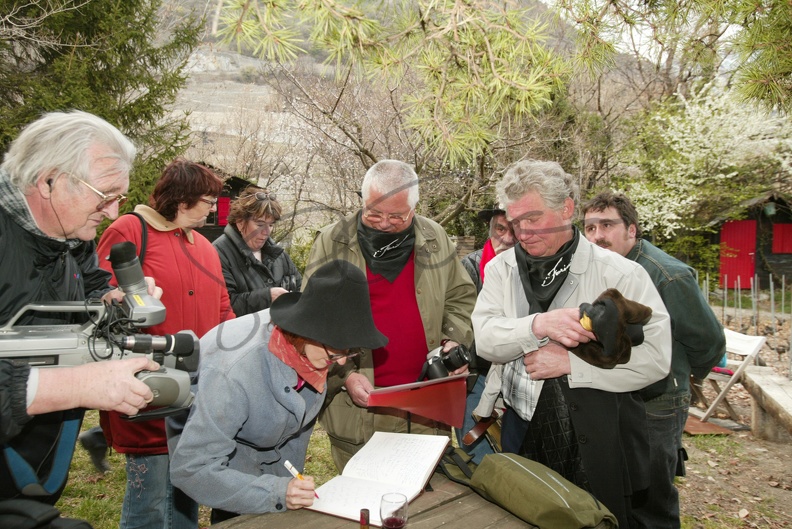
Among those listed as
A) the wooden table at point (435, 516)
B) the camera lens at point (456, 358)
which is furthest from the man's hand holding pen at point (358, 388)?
the wooden table at point (435, 516)

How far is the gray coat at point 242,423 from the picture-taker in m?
1.86

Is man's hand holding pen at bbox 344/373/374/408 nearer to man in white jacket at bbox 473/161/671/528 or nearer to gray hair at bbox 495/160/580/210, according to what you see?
man in white jacket at bbox 473/161/671/528

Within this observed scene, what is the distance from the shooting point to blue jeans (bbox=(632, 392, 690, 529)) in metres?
2.72

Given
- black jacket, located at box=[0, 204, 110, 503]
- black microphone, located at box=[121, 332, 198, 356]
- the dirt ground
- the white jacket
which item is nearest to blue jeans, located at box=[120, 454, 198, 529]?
black jacket, located at box=[0, 204, 110, 503]

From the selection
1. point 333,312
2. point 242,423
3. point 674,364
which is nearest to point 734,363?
point 674,364

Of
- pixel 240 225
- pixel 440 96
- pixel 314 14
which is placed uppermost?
pixel 314 14

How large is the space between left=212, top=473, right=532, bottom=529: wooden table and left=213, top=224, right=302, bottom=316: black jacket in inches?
78.2

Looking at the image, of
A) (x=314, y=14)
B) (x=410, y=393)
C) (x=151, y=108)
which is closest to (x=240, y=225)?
(x=410, y=393)

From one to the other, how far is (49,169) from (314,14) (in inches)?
36.2

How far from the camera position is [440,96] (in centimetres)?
203

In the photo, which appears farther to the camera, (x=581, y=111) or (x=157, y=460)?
(x=581, y=111)

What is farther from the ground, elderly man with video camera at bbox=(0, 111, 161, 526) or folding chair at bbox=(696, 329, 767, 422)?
elderly man with video camera at bbox=(0, 111, 161, 526)

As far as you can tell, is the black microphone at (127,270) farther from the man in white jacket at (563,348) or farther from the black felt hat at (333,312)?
the man in white jacket at (563,348)

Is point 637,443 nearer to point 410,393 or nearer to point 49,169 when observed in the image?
point 410,393
